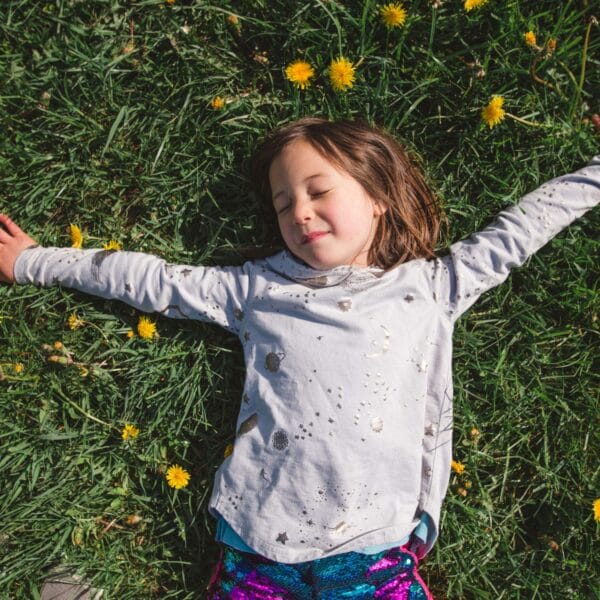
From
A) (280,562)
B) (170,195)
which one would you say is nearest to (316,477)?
(280,562)

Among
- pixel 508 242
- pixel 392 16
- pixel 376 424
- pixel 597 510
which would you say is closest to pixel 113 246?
pixel 376 424

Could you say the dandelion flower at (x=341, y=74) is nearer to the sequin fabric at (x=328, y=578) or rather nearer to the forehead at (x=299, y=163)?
the forehead at (x=299, y=163)

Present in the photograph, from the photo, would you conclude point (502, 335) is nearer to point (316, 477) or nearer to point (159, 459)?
point (316, 477)

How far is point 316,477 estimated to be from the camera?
210 centimetres

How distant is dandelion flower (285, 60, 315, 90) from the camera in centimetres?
240

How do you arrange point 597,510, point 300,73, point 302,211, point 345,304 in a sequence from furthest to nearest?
1. point 300,73
2. point 597,510
3. point 345,304
4. point 302,211

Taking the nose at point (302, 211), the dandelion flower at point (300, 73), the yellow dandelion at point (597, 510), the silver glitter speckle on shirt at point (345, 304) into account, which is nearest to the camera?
the nose at point (302, 211)

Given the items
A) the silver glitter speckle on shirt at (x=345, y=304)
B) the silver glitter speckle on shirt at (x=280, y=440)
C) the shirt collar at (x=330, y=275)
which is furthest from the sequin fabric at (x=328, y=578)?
the shirt collar at (x=330, y=275)

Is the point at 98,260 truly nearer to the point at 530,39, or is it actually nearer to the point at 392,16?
the point at 392,16

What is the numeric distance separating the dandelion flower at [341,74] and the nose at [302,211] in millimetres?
617

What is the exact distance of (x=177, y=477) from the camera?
2.39 metres

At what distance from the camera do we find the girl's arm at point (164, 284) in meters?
2.33

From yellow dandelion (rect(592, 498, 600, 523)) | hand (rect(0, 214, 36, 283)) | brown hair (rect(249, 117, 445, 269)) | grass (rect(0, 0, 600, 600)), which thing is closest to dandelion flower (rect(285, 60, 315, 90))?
grass (rect(0, 0, 600, 600))

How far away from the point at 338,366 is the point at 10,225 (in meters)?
1.55
